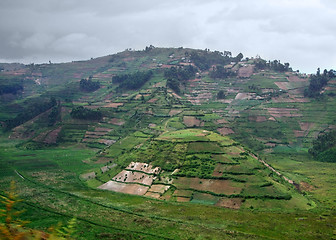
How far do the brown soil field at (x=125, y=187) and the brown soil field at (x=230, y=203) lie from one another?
607 inches

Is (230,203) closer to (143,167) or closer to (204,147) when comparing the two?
(204,147)

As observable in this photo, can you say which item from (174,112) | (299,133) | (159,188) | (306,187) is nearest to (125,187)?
(159,188)

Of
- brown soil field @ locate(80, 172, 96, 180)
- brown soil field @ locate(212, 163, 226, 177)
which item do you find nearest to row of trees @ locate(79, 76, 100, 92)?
brown soil field @ locate(80, 172, 96, 180)

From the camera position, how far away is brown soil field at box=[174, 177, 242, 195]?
190 feet

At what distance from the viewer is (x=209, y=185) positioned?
6012cm

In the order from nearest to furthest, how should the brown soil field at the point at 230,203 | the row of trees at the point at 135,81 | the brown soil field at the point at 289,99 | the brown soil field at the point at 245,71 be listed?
the brown soil field at the point at 230,203 < the brown soil field at the point at 289,99 < the row of trees at the point at 135,81 < the brown soil field at the point at 245,71

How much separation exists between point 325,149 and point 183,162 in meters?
53.7

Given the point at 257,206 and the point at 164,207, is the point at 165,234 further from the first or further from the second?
the point at 257,206

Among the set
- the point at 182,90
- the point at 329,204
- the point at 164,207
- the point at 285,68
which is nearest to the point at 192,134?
the point at 164,207

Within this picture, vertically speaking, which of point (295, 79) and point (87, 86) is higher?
point (295, 79)

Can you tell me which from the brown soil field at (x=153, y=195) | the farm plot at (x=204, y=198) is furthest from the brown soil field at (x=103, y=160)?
the farm plot at (x=204, y=198)

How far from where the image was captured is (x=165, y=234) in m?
41.6

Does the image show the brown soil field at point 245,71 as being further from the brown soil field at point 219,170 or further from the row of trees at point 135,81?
the brown soil field at point 219,170

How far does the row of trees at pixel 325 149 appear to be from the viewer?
307ft
